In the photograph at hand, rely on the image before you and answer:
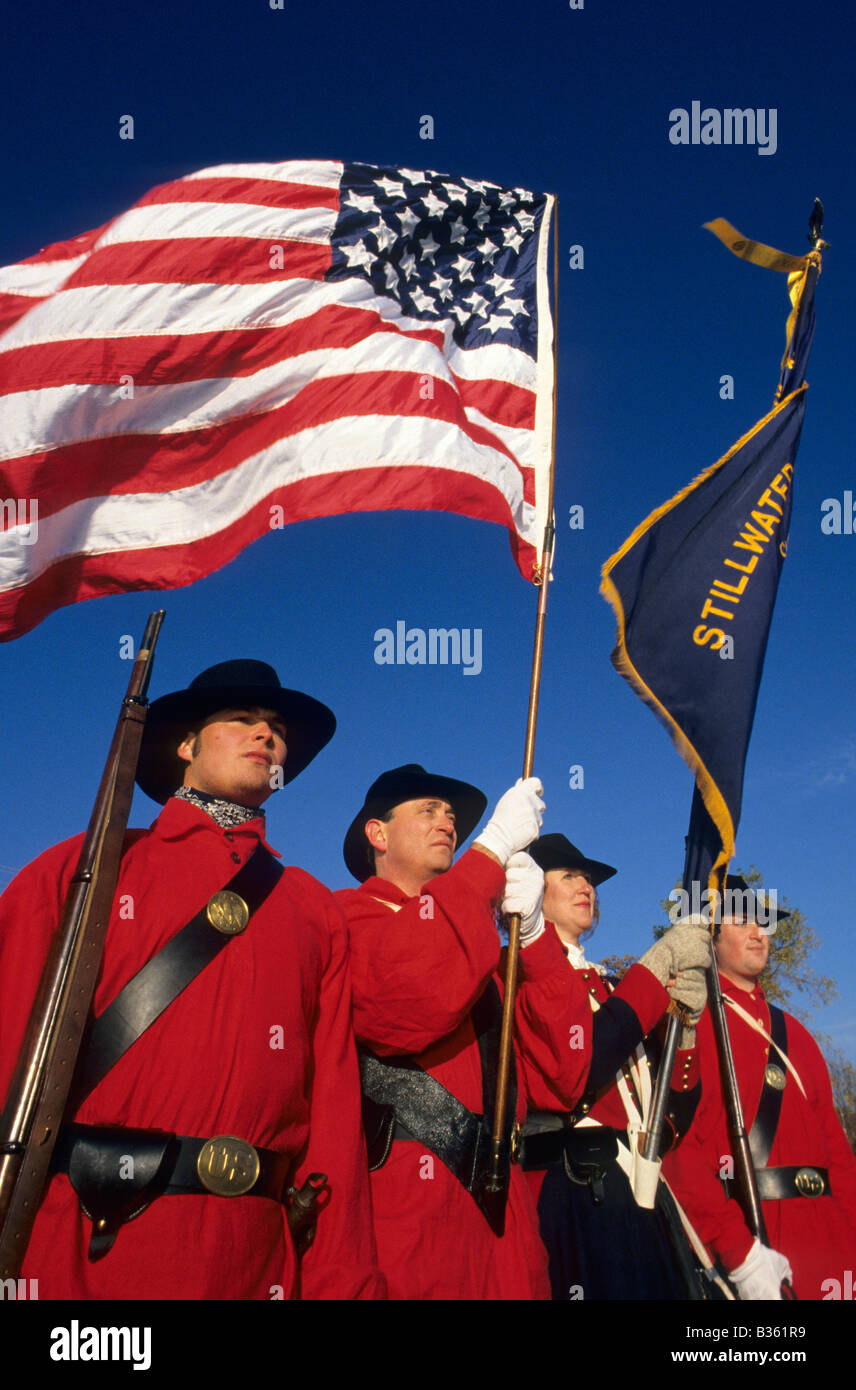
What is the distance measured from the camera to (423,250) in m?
5.25

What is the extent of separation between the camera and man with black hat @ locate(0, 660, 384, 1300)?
8.80 feet

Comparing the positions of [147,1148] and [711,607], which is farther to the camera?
[711,607]

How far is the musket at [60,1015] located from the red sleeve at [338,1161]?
2.93 feet

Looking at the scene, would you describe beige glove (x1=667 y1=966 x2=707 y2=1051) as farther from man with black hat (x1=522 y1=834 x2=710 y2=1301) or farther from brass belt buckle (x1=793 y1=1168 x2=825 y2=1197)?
brass belt buckle (x1=793 y1=1168 x2=825 y2=1197)

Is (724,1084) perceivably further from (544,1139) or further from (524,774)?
(524,774)

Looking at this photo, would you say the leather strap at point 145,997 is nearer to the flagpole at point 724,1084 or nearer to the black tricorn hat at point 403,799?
the black tricorn hat at point 403,799

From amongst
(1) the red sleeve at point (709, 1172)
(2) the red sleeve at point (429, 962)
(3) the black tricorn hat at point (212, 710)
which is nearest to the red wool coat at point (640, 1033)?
(1) the red sleeve at point (709, 1172)

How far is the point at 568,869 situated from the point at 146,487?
3446 mm

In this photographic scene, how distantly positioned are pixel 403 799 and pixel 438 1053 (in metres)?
1.36

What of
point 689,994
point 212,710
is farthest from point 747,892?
point 212,710

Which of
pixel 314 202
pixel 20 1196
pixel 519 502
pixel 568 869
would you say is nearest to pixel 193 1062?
pixel 20 1196

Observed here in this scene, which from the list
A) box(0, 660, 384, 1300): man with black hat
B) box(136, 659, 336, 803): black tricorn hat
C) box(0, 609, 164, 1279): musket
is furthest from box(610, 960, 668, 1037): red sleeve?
box(0, 609, 164, 1279): musket

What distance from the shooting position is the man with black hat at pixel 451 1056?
11.2 feet

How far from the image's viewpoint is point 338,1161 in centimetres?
320
